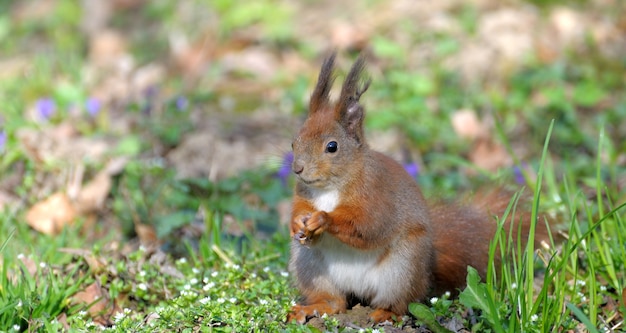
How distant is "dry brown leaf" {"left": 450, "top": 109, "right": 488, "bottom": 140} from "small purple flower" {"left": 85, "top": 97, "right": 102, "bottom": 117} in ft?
7.02

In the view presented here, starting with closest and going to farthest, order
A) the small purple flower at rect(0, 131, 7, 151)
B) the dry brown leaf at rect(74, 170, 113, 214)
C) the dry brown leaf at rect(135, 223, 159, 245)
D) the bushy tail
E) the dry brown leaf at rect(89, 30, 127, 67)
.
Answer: the bushy tail
the dry brown leaf at rect(135, 223, 159, 245)
the dry brown leaf at rect(74, 170, 113, 214)
the small purple flower at rect(0, 131, 7, 151)
the dry brown leaf at rect(89, 30, 127, 67)

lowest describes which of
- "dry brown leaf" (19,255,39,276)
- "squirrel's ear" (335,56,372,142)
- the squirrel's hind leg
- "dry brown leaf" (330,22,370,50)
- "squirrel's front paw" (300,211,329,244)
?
"dry brown leaf" (19,255,39,276)

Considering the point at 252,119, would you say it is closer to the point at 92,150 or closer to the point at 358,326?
the point at 92,150

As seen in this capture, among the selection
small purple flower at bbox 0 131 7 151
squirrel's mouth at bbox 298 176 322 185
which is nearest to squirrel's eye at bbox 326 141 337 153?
squirrel's mouth at bbox 298 176 322 185

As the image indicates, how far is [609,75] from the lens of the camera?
5.17 metres

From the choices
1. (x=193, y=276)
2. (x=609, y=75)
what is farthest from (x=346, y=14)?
(x=193, y=276)

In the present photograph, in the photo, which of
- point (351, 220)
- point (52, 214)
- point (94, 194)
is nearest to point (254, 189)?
point (94, 194)

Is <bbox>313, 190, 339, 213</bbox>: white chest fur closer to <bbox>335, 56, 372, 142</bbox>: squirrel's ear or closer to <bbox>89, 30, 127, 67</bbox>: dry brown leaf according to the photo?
<bbox>335, 56, 372, 142</bbox>: squirrel's ear

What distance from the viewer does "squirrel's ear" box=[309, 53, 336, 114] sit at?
2500mm

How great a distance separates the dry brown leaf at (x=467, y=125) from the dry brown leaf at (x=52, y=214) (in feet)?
7.36

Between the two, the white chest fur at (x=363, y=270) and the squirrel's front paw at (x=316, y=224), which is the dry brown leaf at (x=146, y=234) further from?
the squirrel's front paw at (x=316, y=224)

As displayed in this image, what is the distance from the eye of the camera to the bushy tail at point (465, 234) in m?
2.71

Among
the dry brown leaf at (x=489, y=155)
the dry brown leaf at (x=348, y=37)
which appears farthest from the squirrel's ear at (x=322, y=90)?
the dry brown leaf at (x=348, y=37)

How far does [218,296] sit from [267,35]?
3.51 metres
